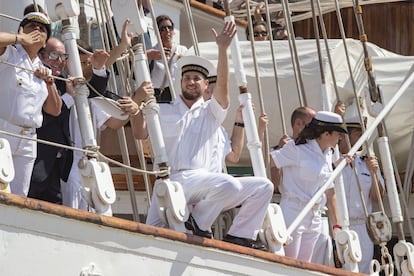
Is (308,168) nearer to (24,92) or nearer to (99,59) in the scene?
(99,59)

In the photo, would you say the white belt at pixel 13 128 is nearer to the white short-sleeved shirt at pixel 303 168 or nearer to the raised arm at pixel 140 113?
the raised arm at pixel 140 113

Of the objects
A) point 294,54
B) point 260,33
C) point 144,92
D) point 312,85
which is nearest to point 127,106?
point 144,92

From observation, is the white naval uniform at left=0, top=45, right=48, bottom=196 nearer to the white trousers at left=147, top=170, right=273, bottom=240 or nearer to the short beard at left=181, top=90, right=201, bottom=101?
the white trousers at left=147, top=170, right=273, bottom=240

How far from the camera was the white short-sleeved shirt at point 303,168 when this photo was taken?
25.7 feet

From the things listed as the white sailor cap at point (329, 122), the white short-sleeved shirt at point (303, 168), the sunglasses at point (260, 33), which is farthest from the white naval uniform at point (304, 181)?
the sunglasses at point (260, 33)

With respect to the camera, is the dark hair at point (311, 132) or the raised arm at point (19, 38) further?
the dark hair at point (311, 132)

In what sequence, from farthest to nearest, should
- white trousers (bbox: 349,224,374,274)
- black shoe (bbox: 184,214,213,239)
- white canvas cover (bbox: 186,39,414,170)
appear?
white canvas cover (bbox: 186,39,414,170) → white trousers (bbox: 349,224,374,274) → black shoe (bbox: 184,214,213,239)

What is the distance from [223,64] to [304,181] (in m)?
1.34

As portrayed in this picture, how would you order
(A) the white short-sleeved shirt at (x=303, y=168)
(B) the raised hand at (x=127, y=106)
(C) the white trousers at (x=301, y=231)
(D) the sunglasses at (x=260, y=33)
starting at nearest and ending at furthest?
1. (B) the raised hand at (x=127, y=106)
2. (C) the white trousers at (x=301, y=231)
3. (A) the white short-sleeved shirt at (x=303, y=168)
4. (D) the sunglasses at (x=260, y=33)

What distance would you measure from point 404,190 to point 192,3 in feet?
9.43

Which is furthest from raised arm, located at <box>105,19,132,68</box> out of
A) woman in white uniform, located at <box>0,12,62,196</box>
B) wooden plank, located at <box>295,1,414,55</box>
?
wooden plank, located at <box>295,1,414,55</box>

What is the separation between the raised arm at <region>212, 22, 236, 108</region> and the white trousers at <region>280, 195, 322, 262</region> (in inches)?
40.1

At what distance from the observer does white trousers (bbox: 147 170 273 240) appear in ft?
21.9

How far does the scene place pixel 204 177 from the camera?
6723mm
